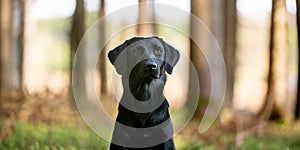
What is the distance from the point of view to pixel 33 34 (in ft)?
58.7

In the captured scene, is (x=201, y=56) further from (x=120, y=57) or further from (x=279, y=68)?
(x=120, y=57)

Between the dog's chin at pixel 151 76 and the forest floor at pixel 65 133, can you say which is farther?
the forest floor at pixel 65 133

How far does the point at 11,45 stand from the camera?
13125 mm

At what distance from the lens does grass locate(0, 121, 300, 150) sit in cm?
607

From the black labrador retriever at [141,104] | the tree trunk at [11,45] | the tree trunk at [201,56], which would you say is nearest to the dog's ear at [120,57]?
the black labrador retriever at [141,104]

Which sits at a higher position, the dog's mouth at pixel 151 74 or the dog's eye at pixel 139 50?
the dog's eye at pixel 139 50

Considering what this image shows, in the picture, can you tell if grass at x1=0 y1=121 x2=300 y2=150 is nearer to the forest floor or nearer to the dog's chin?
the forest floor

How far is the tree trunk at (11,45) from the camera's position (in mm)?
12762

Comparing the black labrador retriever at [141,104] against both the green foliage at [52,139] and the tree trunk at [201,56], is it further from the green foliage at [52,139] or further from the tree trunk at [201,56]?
the tree trunk at [201,56]

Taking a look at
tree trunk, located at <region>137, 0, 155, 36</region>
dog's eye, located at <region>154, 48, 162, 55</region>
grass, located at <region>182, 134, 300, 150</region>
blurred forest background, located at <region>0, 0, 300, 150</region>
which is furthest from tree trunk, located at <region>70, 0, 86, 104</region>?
dog's eye, located at <region>154, 48, 162, 55</region>

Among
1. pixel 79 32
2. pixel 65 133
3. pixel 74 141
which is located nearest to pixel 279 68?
pixel 79 32

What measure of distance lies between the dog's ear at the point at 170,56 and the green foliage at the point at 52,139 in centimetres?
227

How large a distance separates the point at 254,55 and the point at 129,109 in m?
23.1

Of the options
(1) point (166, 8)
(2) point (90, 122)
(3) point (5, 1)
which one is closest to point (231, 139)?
(2) point (90, 122)
